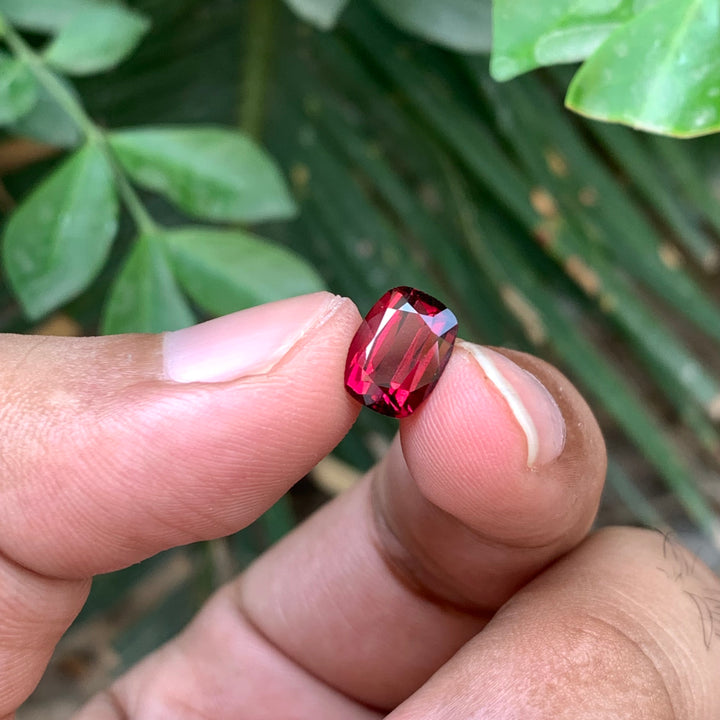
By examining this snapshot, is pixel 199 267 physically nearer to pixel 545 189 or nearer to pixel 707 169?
pixel 545 189

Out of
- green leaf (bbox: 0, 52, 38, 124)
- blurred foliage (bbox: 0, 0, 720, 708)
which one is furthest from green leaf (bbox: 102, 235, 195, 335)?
green leaf (bbox: 0, 52, 38, 124)

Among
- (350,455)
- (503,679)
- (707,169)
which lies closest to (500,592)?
(503,679)

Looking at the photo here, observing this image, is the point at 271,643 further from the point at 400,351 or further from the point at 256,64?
the point at 256,64

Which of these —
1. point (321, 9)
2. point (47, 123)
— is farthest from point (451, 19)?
point (47, 123)

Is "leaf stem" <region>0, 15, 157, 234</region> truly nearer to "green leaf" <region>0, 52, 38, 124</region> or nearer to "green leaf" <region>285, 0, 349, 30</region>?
"green leaf" <region>0, 52, 38, 124</region>

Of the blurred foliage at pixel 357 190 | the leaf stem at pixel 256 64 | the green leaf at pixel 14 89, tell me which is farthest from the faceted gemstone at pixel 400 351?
the leaf stem at pixel 256 64

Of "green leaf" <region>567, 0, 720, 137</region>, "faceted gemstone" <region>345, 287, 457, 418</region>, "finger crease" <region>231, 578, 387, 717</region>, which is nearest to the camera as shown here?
"green leaf" <region>567, 0, 720, 137</region>
